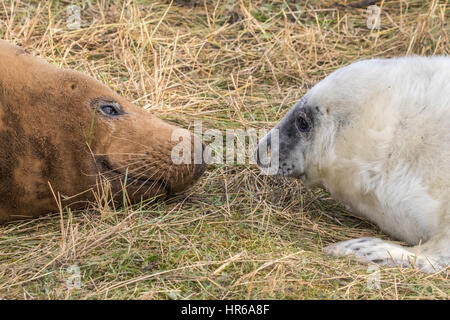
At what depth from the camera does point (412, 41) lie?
236 inches

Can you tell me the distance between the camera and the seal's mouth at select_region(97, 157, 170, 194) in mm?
3777

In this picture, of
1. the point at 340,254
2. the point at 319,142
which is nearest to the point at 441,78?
the point at 319,142

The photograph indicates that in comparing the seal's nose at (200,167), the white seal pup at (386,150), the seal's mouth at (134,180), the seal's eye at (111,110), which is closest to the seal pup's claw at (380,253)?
the white seal pup at (386,150)

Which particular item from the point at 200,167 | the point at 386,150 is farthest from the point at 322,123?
the point at 200,167

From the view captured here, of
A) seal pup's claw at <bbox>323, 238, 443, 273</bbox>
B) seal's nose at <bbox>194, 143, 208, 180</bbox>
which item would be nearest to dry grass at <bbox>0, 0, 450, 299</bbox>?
seal pup's claw at <bbox>323, 238, 443, 273</bbox>

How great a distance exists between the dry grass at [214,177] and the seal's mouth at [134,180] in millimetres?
131

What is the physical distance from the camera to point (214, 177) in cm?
457

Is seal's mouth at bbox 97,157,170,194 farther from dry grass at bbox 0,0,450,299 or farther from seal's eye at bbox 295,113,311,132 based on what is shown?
seal's eye at bbox 295,113,311,132

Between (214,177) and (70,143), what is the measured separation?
3.88 ft

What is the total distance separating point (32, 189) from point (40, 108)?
427 mm

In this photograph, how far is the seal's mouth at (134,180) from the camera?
378 centimetres

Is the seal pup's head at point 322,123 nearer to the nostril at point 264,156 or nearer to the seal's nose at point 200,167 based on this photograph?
the nostril at point 264,156

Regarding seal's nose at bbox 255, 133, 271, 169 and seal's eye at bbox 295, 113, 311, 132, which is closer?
seal's eye at bbox 295, 113, 311, 132
